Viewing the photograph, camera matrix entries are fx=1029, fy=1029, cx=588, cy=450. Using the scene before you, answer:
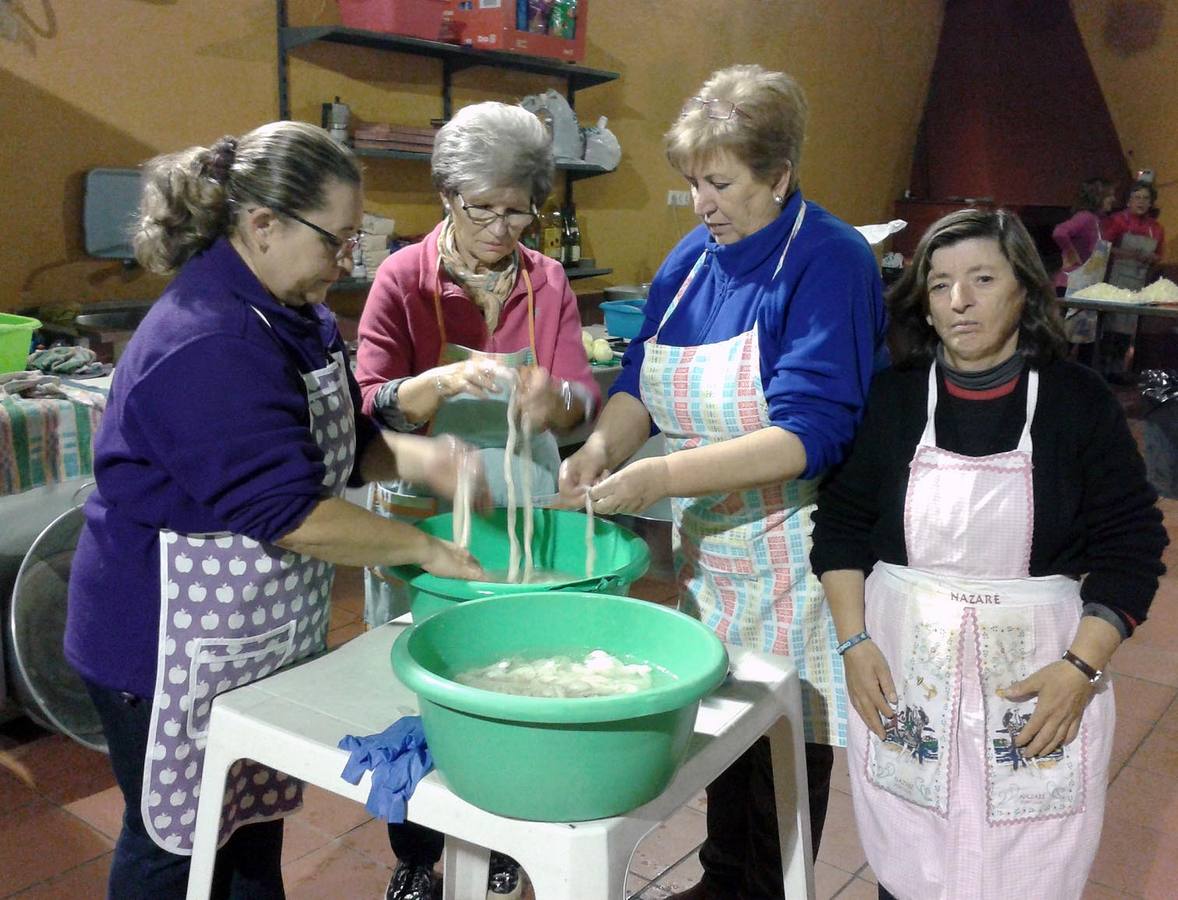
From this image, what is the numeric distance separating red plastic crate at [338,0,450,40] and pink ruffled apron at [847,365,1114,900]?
11.7 feet

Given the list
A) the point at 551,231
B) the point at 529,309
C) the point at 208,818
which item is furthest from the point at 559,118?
the point at 208,818

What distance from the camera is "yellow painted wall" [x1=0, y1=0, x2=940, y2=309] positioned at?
3629mm

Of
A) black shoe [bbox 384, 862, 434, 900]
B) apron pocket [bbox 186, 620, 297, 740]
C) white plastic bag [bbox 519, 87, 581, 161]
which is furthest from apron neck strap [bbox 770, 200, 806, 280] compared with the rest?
white plastic bag [bbox 519, 87, 581, 161]

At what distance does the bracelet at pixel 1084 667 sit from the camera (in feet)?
5.09

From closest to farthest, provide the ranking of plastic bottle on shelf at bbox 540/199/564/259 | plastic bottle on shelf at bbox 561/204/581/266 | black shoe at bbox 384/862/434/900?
black shoe at bbox 384/862/434/900, plastic bottle on shelf at bbox 540/199/564/259, plastic bottle on shelf at bbox 561/204/581/266

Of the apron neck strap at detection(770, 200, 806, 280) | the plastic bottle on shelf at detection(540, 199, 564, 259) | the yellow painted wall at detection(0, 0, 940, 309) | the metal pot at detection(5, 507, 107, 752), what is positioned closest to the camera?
the apron neck strap at detection(770, 200, 806, 280)

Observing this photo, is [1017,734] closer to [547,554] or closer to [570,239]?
[547,554]

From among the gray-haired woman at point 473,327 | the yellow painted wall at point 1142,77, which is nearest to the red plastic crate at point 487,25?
the gray-haired woman at point 473,327

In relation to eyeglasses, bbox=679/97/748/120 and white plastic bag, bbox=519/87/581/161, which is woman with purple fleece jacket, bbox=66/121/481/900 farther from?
→ white plastic bag, bbox=519/87/581/161

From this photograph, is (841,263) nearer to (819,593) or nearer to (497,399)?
(819,593)

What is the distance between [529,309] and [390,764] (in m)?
1.21

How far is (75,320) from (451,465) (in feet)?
7.61

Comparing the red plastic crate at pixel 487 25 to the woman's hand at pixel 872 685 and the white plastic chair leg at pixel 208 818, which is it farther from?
the white plastic chair leg at pixel 208 818

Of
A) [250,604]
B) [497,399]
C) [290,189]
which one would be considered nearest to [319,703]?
[250,604]
